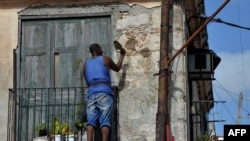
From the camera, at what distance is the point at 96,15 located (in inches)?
384

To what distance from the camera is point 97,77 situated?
28.3 feet

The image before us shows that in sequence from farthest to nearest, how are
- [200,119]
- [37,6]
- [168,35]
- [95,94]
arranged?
[200,119] < [37,6] < [168,35] < [95,94]

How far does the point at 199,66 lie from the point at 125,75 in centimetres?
169

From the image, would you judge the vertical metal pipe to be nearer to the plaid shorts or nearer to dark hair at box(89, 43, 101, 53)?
the plaid shorts

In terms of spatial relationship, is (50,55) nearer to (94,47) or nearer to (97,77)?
(94,47)

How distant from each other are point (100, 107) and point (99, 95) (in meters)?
0.17

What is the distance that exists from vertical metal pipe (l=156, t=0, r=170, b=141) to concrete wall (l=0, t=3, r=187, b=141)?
0.27m

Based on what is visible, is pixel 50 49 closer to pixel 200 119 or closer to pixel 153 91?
Result: pixel 153 91

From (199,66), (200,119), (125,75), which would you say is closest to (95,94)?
(125,75)

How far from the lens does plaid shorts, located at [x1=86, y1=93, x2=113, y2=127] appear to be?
8516mm

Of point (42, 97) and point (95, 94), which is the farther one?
point (42, 97)

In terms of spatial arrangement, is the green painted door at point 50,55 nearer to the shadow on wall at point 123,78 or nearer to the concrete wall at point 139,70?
the concrete wall at point 139,70

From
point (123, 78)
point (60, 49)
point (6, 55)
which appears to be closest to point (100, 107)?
point (123, 78)

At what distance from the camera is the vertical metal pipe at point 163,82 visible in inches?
344
